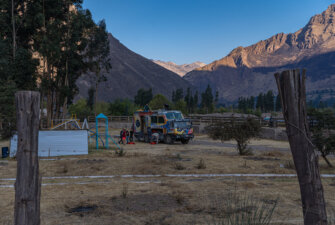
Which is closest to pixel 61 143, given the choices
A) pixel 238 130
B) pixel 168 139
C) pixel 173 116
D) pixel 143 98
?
pixel 168 139

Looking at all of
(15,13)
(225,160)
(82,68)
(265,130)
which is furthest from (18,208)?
(82,68)

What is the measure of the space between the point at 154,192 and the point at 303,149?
6.00 m

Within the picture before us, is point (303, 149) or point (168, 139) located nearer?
point (303, 149)

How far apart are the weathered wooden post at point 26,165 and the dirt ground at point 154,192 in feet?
8.48

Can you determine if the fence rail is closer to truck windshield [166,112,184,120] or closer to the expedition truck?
the expedition truck

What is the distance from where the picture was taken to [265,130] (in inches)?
1272

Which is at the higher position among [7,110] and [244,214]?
[7,110]

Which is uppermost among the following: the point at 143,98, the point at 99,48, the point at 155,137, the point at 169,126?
the point at 99,48

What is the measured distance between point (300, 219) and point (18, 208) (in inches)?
221

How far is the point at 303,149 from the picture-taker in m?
3.61

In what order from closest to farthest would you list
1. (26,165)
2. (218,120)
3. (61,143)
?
(26,165) → (61,143) → (218,120)

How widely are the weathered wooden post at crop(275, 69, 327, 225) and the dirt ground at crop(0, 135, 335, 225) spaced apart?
147 cm

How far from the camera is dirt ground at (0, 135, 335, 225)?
21.8 feet

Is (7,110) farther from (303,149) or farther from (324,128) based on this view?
(303,149)
